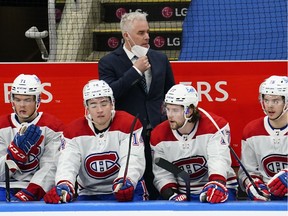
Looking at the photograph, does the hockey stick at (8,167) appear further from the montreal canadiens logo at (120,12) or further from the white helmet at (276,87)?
the montreal canadiens logo at (120,12)

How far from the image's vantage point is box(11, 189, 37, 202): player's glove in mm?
4570

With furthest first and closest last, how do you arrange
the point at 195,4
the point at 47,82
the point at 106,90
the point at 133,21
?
the point at 195,4 < the point at 47,82 < the point at 133,21 < the point at 106,90

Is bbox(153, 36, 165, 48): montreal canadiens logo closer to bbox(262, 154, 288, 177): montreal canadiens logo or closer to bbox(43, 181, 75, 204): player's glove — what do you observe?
bbox(262, 154, 288, 177): montreal canadiens logo

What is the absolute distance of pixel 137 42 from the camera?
503cm

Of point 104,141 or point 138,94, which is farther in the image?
point 138,94

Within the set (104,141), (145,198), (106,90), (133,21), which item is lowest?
(145,198)

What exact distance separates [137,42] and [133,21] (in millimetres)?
129

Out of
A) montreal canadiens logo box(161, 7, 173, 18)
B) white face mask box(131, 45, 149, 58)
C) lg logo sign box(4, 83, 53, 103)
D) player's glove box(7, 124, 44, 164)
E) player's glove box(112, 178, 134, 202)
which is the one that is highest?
montreal canadiens logo box(161, 7, 173, 18)

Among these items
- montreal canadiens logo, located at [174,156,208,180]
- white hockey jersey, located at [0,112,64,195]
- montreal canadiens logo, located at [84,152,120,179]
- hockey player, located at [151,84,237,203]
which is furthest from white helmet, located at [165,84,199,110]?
white hockey jersey, located at [0,112,64,195]

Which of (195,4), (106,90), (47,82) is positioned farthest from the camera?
(195,4)

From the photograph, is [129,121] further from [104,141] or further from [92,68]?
[92,68]

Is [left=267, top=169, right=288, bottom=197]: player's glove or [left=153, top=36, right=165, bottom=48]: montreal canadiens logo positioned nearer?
[left=267, top=169, right=288, bottom=197]: player's glove

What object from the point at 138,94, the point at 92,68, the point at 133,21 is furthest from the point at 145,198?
the point at 92,68

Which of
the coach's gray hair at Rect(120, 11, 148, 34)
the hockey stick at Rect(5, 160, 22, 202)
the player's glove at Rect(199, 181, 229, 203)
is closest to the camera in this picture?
the player's glove at Rect(199, 181, 229, 203)
